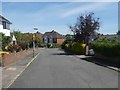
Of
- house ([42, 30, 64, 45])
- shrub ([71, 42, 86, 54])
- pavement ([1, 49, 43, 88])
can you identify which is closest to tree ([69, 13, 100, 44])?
shrub ([71, 42, 86, 54])

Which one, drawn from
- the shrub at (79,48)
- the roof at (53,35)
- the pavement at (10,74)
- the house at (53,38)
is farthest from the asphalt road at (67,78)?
the roof at (53,35)

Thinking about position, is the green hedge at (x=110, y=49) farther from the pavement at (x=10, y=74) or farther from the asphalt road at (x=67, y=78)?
the pavement at (x=10, y=74)

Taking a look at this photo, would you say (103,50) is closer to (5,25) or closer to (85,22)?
(85,22)

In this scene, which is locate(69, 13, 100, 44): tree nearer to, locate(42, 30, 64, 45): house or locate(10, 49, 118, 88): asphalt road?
locate(10, 49, 118, 88): asphalt road

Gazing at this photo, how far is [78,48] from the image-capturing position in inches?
2400

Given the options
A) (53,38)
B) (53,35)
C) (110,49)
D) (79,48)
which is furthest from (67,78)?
(53,35)

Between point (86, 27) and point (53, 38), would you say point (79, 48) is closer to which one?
point (86, 27)

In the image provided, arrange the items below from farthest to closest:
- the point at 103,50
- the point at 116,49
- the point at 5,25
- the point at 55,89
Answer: the point at 5,25 → the point at 103,50 → the point at 116,49 → the point at 55,89

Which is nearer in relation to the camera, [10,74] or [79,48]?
[10,74]

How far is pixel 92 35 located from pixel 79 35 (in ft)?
8.17

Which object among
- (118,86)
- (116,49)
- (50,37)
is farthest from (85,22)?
(50,37)

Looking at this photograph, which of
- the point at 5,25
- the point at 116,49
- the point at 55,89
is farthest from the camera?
the point at 5,25

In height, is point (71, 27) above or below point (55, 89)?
above

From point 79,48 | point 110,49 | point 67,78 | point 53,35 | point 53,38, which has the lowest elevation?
point 67,78
